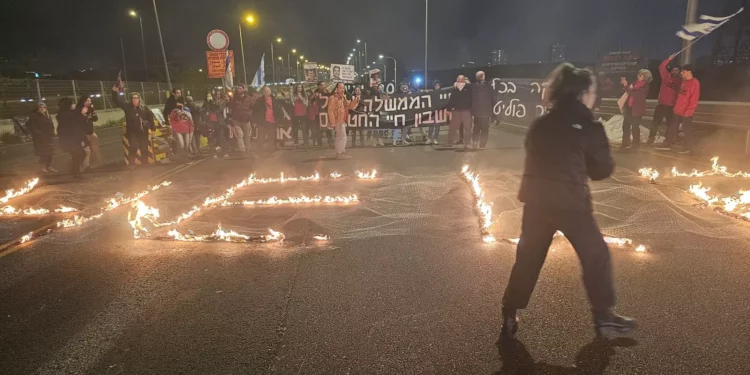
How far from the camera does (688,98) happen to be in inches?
440

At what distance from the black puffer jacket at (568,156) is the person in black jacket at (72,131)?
430 inches

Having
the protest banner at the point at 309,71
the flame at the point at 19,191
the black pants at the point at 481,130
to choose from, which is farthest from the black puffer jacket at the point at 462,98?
the protest banner at the point at 309,71

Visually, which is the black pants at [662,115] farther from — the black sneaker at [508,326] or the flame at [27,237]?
the flame at [27,237]

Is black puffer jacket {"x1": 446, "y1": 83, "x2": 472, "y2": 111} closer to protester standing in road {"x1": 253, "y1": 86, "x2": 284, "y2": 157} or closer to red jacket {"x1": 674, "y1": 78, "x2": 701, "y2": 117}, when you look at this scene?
red jacket {"x1": 674, "y1": 78, "x2": 701, "y2": 117}

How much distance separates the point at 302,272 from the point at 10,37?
47.2 m

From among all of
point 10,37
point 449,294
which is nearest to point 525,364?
point 449,294

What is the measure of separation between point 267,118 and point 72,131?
5.47m

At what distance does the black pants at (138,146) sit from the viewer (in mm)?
12156

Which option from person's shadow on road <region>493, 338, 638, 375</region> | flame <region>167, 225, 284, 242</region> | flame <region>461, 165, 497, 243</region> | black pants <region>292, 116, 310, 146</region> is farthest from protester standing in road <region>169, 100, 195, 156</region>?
person's shadow on road <region>493, 338, 638, 375</region>

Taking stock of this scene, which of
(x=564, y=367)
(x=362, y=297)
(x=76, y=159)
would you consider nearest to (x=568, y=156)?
(x=564, y=367)

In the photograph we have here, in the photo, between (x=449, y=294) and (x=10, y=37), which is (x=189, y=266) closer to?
(x=449, y=294)

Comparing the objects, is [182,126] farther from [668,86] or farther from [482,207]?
[668,86]

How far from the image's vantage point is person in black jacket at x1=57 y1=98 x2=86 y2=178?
1075 cm

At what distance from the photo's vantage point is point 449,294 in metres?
4.36
